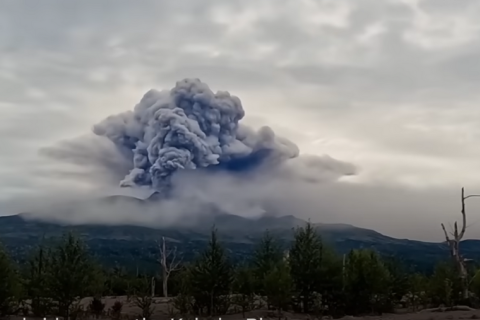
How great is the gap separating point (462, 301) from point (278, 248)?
13.9 m

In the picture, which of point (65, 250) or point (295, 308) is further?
point (295, 308)

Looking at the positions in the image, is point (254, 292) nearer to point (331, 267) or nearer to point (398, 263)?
point (331, 267)

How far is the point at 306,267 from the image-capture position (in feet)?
138

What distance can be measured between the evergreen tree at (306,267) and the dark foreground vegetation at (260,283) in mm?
66

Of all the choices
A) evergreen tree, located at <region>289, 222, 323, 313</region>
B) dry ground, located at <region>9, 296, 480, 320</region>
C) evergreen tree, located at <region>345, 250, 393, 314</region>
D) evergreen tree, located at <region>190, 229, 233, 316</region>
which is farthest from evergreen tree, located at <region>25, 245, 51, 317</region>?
evergreen tree, located at <region>345, 250, 393, 314</region>

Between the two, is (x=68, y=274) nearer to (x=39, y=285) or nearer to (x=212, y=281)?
(x=39, y=285)

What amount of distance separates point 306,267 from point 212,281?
6.72 metres

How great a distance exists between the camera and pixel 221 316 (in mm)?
39344

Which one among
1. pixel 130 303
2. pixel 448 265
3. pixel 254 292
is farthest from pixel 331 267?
pixel 130 303

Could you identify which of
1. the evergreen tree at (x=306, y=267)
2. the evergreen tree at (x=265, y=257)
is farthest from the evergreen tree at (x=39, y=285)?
the evergreen tree at (x=306, y=267)

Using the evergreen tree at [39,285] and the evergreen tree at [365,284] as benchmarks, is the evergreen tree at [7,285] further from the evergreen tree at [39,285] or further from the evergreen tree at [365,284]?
the evergreen tree at [365,284]

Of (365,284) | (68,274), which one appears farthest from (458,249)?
(68,274)

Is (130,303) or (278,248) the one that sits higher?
(278,248)

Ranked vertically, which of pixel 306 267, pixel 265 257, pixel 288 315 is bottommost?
pixel 288 315
